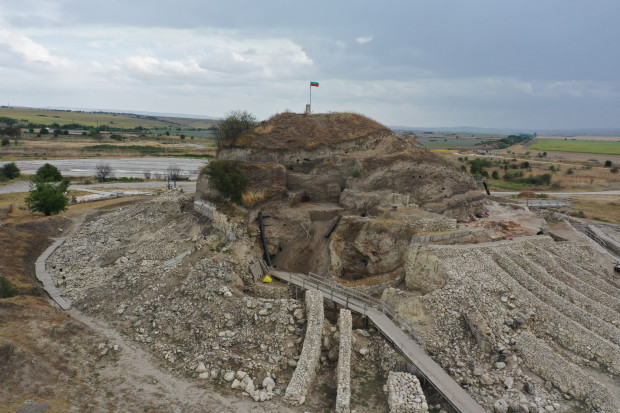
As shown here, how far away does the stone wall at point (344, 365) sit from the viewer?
48.9 feet

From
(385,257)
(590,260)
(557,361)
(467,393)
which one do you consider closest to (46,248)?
(385,257)

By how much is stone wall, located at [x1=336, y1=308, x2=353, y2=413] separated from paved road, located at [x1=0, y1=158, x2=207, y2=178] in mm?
57556

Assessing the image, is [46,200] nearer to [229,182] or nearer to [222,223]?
[229,182]

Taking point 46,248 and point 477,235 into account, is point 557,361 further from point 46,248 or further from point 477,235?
point 46,248

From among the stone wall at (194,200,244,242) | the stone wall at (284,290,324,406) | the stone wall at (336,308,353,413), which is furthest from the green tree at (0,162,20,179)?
the stone wall at (336,308,353,413)

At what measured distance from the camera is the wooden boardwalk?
14703 mm

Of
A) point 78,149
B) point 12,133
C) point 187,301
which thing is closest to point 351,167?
point 187,301

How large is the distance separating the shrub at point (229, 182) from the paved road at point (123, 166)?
43723 millimetres

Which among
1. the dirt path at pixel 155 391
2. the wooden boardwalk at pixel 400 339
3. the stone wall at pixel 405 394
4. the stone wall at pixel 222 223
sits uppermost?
the stone wall at pixel 222 223

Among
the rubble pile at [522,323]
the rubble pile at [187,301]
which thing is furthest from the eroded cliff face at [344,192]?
the rubble pile at [187,301]

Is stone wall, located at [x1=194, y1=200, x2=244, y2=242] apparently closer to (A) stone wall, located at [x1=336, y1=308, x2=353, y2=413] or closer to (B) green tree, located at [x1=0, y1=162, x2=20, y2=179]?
(A) stone wall, located at [x1=336, y1=308, x2=353, y2=413]

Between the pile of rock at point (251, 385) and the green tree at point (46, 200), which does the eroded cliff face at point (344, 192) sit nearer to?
the pile of rock at point (251, 385)

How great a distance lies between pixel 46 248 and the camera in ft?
102

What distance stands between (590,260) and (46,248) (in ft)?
145
